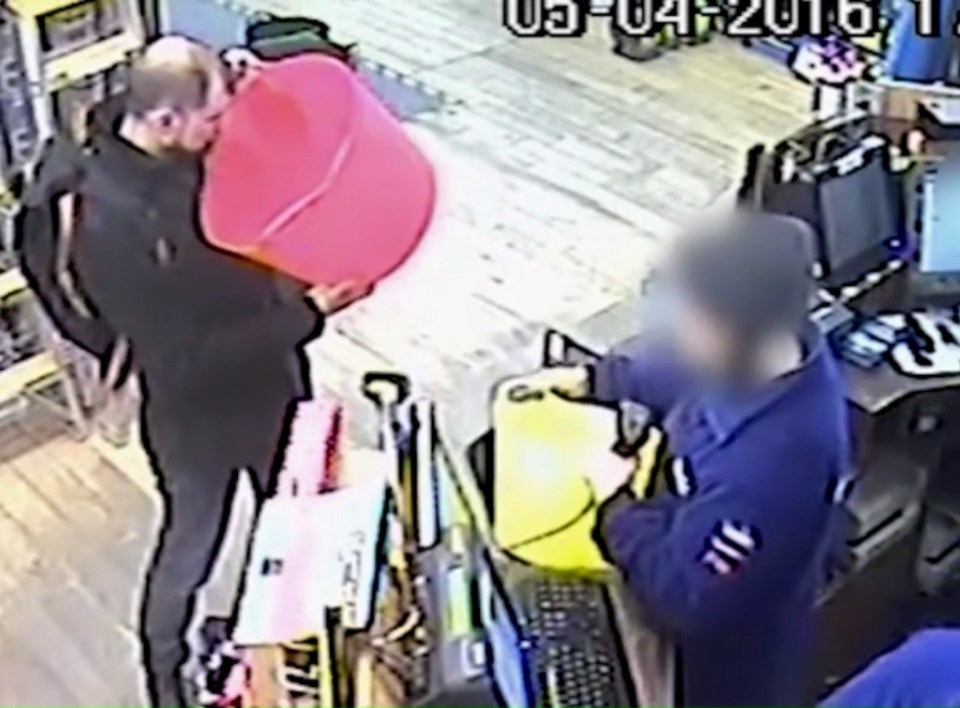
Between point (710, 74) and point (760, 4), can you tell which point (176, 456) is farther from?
point (710, 74)

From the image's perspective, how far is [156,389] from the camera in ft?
9.17

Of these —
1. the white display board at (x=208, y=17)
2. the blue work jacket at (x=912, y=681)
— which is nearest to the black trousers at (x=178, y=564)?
the blue work jacket at (x=912, y=681)

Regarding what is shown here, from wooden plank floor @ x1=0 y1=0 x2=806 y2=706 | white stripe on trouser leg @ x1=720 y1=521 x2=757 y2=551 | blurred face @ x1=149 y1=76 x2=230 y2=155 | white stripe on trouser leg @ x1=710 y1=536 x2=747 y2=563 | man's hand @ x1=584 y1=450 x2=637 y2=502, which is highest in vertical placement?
blurred face @ x1=149 y1=76 x2=230 y2=155

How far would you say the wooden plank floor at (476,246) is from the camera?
3602 millimetres

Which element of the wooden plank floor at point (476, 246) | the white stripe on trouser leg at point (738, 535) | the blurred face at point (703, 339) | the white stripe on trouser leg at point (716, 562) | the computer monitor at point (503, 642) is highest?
the blurred face at point (703, 339)

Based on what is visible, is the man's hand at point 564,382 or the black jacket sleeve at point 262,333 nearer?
the man's hand at point 564,382

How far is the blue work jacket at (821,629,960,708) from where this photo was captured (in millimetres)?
1735

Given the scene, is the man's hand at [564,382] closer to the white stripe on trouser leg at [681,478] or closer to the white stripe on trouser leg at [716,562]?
the white stripe on trouser leg at [681,478]

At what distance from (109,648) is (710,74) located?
2975 mm

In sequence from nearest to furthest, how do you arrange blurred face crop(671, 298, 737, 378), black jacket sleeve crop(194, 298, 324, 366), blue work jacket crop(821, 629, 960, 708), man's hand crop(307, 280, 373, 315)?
blue work jacket crop(821, 629, 960, 708) < man's hand crop(307, 280, 373, 315) < blurred face crop(671, 298, 737, 378) < black jacket sleeve crop(194, 298, 324, 366)

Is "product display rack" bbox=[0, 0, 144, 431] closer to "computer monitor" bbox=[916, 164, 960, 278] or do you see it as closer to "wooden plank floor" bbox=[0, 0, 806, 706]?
"wooden plank floor" bbox=[0, 0, 806, 706]

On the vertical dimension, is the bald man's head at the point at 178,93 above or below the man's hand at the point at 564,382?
above

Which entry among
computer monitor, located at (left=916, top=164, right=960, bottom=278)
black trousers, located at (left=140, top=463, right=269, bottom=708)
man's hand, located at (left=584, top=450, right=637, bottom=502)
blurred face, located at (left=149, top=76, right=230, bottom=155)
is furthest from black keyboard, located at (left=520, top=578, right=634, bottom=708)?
computer monitor, located at (left=916, top=164, right=960, bottom=278)
